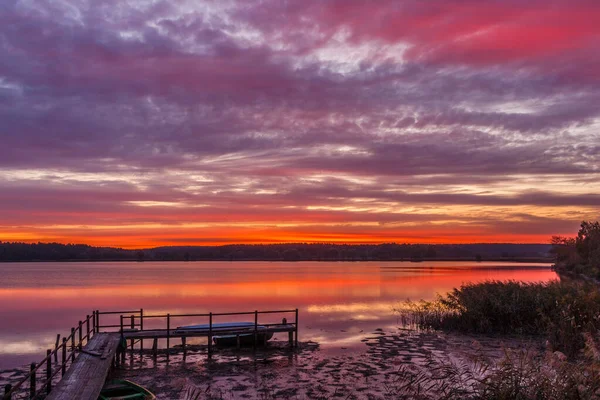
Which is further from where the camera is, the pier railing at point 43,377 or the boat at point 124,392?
the boat at point 124,392

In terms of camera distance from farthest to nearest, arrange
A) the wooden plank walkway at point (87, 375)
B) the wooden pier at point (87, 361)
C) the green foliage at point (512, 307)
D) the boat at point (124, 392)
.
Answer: the green foliage at point (512, 307)
the boat at point (124, 392)
the wooden pier at point (87, 361)
the wooden plank walkway at point (87, 375)

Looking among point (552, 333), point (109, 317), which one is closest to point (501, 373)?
point (552, 333)

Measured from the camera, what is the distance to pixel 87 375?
20078mm

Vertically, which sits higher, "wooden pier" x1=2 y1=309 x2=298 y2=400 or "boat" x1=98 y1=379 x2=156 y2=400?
"wooden pier" x1=2 y1=309 x2=298 y2=400

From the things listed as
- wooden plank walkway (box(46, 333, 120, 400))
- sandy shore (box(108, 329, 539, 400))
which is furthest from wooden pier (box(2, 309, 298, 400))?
sandy shore (box(108, 329, 539, 400))

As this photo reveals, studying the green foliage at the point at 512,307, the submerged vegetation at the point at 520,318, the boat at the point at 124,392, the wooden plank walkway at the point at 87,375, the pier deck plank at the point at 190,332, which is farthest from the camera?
the green foliage at the point at 512,307

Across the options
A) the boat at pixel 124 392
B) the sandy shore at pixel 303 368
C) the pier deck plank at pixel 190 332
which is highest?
the pier deck plank at pixel 190 332

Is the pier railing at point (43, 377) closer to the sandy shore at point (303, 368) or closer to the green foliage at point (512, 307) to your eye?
the sandy shore at point (303, 368)

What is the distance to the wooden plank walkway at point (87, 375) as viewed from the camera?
17516 millimetres

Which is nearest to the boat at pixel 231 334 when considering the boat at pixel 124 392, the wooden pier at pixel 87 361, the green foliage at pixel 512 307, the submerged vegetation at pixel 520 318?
the wooden pier at pixel 87 361

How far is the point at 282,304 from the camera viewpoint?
6950 cm

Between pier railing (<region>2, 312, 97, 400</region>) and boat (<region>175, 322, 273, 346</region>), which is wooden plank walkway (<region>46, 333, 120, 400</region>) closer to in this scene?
pier railing (<region>2, 312, 97, 400</region>)

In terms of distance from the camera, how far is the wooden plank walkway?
17516mm

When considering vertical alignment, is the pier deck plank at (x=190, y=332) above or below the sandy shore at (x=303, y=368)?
above
